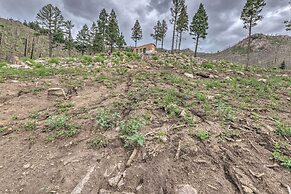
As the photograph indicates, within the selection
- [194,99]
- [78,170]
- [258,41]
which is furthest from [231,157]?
[258,41]

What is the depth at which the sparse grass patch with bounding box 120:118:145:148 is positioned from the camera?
301cm

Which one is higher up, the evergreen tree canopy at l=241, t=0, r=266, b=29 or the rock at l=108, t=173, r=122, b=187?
the evergreen tree canopy at l=241, t=0, r=266, b=29

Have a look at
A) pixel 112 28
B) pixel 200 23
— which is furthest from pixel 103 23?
pixel 200 23

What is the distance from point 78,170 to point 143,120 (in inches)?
60.5

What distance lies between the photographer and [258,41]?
2277 inches

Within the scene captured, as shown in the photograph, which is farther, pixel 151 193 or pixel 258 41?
pixel 258 41

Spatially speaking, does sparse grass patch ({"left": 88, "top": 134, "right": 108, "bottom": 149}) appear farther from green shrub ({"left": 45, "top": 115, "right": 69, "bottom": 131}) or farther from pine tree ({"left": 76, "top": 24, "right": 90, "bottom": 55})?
pine tree ({"left": 76, "top": 24, "right": 90, "bottom": 55})

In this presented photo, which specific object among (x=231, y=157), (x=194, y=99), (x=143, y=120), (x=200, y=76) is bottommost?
(x=231, y=157)

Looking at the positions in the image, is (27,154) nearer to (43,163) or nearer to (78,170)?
(43,163)

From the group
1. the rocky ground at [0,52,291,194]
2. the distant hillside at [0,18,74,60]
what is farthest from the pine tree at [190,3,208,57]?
the distant hillside at [0,18,74,60]

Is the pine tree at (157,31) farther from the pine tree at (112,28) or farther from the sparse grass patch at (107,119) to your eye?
the sparse grass patch at (107,119)

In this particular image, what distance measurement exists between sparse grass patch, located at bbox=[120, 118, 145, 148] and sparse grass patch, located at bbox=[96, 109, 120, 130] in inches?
9.3

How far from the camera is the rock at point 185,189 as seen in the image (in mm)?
2255

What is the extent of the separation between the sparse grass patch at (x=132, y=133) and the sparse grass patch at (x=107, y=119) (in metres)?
0.24
